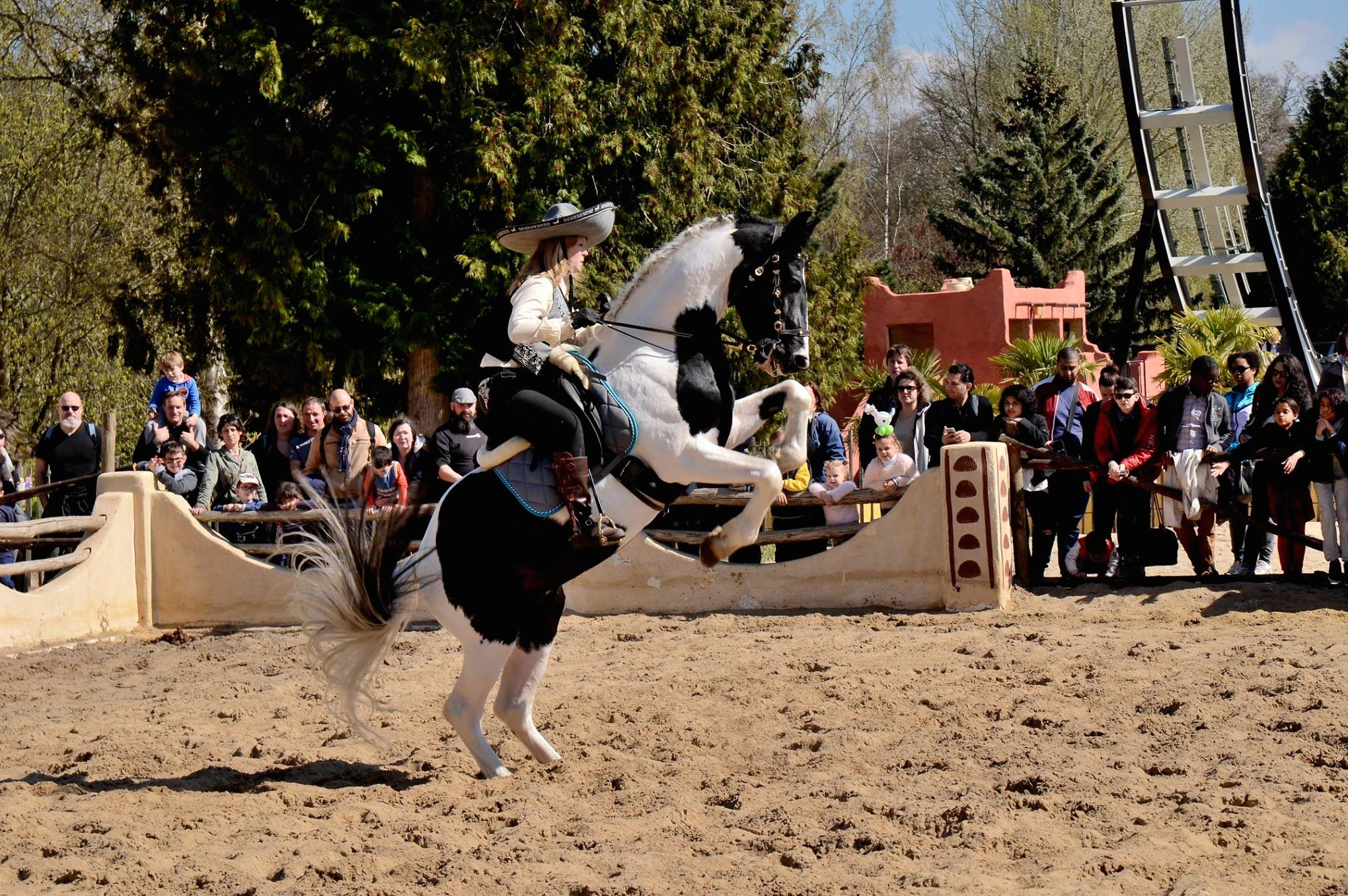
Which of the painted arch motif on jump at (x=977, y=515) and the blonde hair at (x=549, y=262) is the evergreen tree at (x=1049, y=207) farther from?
the blonde hair at (x=549, y=262)

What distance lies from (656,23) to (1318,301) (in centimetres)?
2194

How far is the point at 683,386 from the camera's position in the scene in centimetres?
595

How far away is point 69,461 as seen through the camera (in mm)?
12164

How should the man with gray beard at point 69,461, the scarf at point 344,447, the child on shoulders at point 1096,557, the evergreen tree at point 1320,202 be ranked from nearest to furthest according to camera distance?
the child on shoulders at point 1096,557 < the scarf at point 344,447 < the man with gray beard at point 69,461 < the evergreen tree at point 1320,202

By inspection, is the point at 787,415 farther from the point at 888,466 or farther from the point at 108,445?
the point at 108,445

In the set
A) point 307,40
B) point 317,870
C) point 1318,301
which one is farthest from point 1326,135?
point 317,870

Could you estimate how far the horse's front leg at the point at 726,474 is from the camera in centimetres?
588

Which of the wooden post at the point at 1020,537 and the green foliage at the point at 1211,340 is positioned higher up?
the green foliage at the point at 1211,340

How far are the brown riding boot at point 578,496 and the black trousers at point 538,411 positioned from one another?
0.20 feet

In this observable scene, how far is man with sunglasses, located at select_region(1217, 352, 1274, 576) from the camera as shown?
9672 mm

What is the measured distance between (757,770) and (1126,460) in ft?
16.7

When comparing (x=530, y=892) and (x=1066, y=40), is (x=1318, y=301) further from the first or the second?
(x=530, y=892)

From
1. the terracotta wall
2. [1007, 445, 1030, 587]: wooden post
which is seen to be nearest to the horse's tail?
the terracotta wall

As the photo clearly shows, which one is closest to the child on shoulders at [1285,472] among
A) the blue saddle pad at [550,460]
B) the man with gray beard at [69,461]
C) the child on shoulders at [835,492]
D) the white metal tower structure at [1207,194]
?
the child on shoulders at [835,492]
